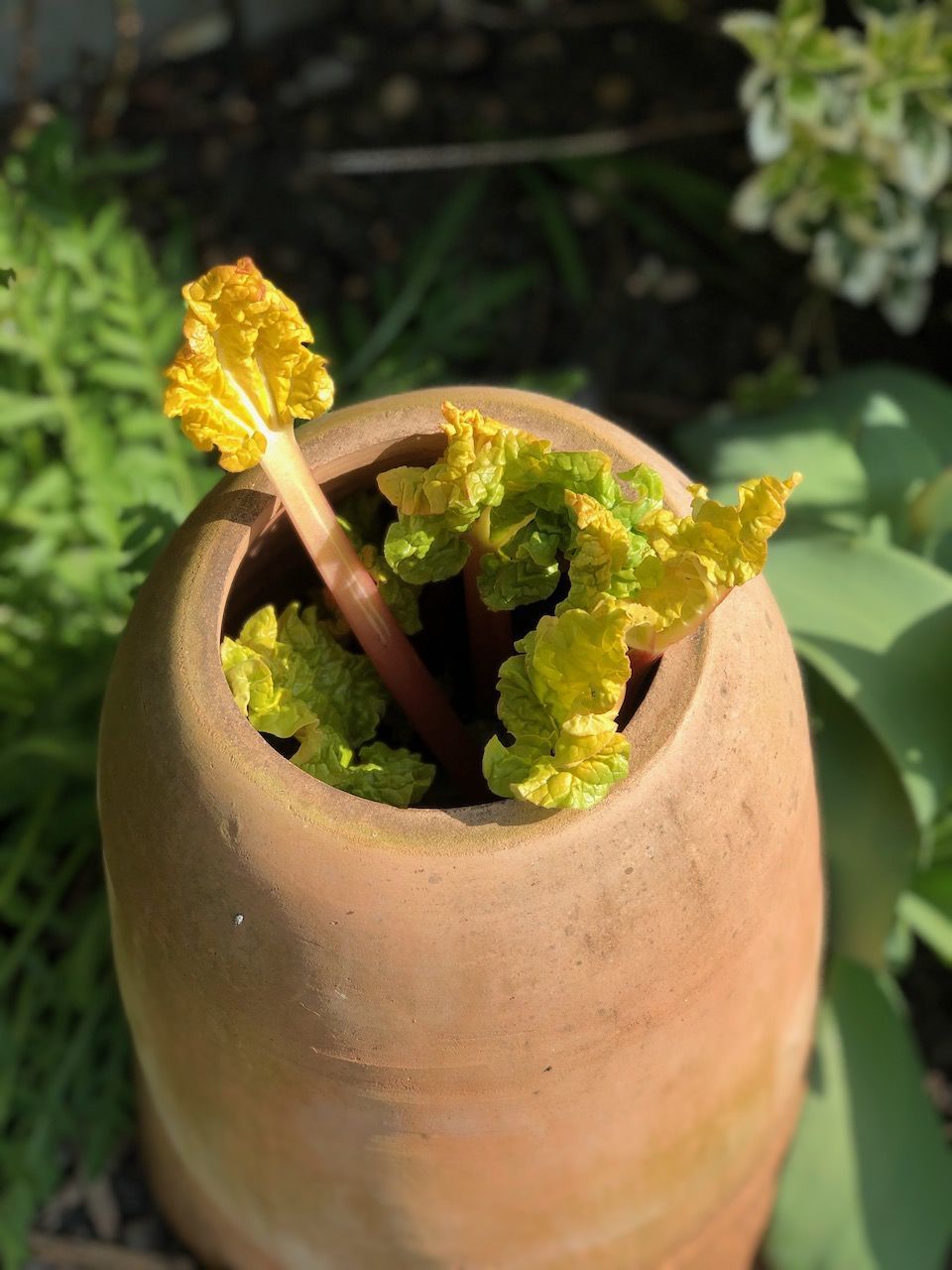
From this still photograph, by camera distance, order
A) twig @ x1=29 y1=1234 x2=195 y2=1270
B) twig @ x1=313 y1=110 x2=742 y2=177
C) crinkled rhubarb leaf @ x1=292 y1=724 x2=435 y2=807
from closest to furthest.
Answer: crinkled rhubarb leaf @ x1=292 y1=724 x2=435 y2=807, twig @ x1=29 y1=1234 x2=195 y2=1270, twig @ x1=313 y1=110 x2=742 y2=177

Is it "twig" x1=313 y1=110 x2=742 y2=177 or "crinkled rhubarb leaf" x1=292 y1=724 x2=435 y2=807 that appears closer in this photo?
"crinkled rhubarb leaf" x1=292 y1=724 x2=435 y2=807

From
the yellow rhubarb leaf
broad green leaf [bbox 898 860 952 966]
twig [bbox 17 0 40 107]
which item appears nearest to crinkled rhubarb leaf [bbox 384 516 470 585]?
the yellow rhubarb leaf

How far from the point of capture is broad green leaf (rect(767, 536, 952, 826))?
3.73 ft

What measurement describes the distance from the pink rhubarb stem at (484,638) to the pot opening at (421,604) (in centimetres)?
2

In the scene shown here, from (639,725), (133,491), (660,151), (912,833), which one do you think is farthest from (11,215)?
(660,151)

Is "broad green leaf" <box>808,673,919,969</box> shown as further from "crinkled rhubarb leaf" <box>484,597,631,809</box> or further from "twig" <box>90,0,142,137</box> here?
"twig" <box>90,0,142,137</box>

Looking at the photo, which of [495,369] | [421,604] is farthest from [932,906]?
[495,369]

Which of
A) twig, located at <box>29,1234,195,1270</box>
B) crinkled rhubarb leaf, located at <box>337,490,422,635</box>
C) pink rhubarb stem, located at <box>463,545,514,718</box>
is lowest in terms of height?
twig, located at <box>29,1234,195,1270</box>

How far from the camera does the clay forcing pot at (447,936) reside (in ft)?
2.23

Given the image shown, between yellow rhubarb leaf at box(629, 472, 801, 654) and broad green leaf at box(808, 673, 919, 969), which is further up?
yellow rhubarb leaf at box(629, 472, 801, 654)

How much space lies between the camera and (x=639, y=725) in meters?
0.70

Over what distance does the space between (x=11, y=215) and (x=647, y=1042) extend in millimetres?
891

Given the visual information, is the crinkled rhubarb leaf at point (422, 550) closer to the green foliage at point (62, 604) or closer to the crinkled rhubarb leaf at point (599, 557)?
the crinkled rhubarb leaf at point (599, 557)

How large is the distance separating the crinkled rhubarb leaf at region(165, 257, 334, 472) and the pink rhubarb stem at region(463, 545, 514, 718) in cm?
13
